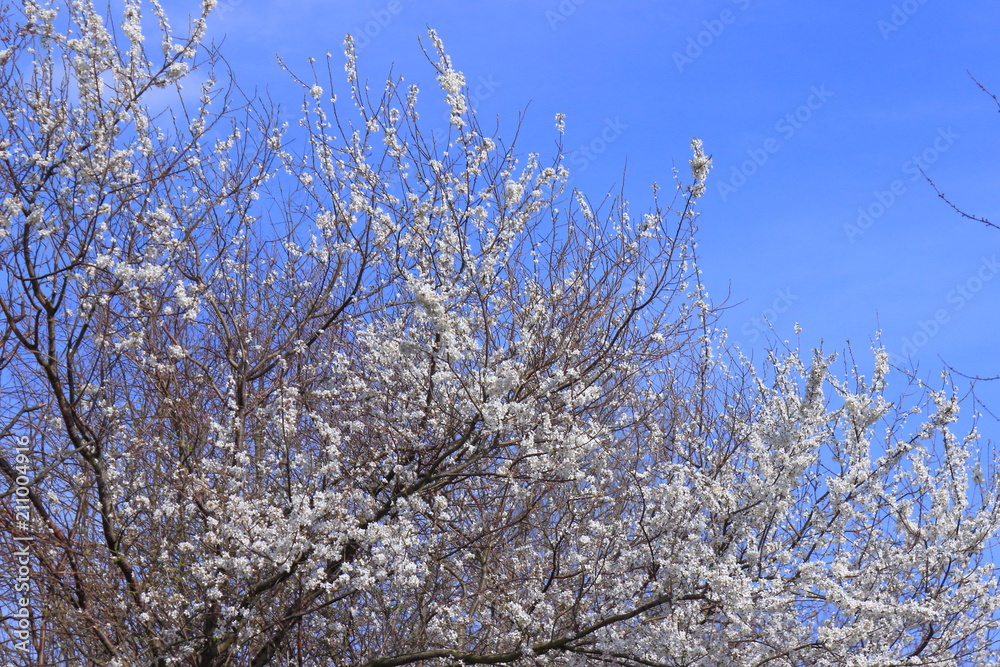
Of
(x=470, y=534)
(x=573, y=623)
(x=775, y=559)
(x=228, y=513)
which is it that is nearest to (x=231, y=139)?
(x=228, y=513)

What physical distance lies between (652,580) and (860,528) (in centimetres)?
158

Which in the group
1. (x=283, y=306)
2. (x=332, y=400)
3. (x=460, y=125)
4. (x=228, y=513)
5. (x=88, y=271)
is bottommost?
(x=228, y=513)

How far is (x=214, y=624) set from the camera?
6434mm

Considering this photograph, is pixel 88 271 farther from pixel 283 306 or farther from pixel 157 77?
pixel 283 306

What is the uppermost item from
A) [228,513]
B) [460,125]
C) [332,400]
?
[460,125]

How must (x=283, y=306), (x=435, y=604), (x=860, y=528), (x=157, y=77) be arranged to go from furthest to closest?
(x=283, y=306), (x=157, y=77), (x=435, y=604), (x=860, y=528)

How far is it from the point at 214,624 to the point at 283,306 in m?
4.24

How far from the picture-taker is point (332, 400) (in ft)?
25.1

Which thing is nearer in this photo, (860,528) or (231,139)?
(860,528)

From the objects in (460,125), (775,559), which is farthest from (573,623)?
(460,125)

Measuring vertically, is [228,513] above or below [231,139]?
below

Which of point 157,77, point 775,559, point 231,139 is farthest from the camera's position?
point 231,139

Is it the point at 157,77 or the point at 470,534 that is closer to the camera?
the point at 470,534

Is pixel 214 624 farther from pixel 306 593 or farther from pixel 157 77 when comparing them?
pixel 157 77
